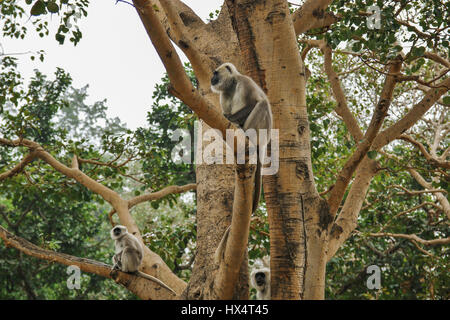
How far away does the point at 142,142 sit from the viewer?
20.6ft

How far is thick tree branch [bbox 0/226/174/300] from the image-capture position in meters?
3.65

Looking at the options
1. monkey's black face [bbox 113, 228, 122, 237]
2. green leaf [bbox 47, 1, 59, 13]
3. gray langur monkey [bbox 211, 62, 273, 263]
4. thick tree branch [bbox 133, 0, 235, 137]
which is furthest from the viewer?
monkey's black face [bbox 113, 228, 122, 237]

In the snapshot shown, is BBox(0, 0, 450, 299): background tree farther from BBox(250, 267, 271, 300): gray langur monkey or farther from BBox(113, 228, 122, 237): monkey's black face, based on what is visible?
BBox(250, 267, 271, 300): gray langur monkey

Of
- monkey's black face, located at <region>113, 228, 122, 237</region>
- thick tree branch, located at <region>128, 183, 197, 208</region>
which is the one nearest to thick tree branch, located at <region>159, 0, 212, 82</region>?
A: thick tree branch, located at <region>128, 183, 197, 208</region>

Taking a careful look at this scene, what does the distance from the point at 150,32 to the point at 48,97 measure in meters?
6.89

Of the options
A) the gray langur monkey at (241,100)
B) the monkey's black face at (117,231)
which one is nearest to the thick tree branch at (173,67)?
the gray langur monkey at (241,100)

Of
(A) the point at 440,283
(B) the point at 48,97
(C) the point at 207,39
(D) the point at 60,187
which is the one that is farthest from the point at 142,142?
(A) the point at 440,283

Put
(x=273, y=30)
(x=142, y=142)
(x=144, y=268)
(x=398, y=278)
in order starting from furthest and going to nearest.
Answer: (x=398, y=278) < (x=142, y=142) < (x=144, y=268) < (x=273, y=30)

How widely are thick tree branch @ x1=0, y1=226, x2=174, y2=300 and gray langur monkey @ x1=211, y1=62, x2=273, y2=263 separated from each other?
144cm

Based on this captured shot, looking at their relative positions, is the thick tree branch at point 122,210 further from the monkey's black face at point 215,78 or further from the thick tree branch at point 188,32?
the monkey's black face at point 215,78

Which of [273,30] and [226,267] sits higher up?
[273,30]

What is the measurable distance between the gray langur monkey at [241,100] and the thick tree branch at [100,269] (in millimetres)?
1437
